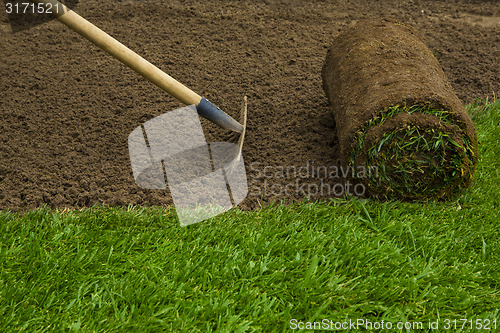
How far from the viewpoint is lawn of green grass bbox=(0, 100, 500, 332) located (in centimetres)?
196

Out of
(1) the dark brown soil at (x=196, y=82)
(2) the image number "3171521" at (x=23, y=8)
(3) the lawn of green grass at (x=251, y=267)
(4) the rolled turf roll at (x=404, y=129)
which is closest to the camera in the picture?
(3) the lawn of green grass at (x=251, y=267)

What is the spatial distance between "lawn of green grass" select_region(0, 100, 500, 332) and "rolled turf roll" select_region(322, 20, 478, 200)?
165 mm


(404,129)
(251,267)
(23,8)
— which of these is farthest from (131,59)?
(23,8)

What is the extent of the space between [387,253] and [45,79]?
118 inches

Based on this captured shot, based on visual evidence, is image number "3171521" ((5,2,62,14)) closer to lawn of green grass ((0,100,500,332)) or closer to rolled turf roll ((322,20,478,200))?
lawn of green grass ((0,100,500,332))

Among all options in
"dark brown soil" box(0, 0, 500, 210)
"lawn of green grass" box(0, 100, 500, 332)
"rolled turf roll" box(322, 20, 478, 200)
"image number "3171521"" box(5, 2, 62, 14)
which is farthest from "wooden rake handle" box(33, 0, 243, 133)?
"image number "3171521"" box(5, 2, 62, 14)

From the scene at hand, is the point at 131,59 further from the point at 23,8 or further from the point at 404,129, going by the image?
the point at 23,8

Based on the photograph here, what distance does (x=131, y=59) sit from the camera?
8.57 ft

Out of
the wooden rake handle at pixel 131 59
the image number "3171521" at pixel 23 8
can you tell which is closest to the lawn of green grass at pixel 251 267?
the wooden rake handle at pixel 131 59

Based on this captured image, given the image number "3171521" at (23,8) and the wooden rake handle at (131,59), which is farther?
the image number "3171521" at (23,8)

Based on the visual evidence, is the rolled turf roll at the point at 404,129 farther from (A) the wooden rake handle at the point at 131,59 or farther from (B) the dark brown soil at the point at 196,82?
(A) the wooden rake handle at the point at 131,59

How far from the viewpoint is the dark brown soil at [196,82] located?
2.78 meters

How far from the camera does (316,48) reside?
13.8 ft

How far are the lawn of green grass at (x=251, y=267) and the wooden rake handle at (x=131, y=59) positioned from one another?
69 centimetres
